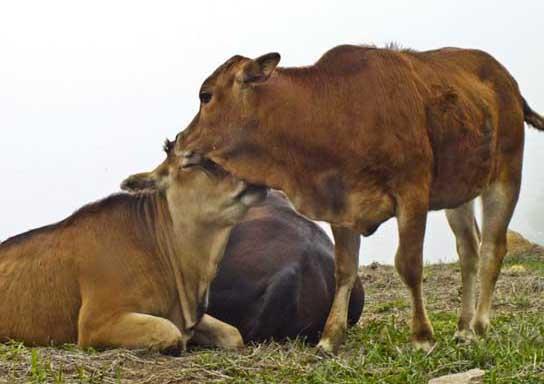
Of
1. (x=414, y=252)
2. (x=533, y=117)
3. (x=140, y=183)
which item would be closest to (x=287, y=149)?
(x=414, y=252)

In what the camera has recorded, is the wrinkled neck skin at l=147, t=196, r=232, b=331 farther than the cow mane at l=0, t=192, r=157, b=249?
No

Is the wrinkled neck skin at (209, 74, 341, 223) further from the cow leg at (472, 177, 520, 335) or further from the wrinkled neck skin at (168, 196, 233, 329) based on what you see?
the cow leg at (472, 177, 520, 335)

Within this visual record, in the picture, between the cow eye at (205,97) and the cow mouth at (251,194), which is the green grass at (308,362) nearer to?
the cow mouth at (251,194)

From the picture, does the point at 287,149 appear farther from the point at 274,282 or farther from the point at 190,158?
the point at 274,282

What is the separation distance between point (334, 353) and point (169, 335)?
127cm

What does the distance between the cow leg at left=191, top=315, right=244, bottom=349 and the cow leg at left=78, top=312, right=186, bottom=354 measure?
483mm

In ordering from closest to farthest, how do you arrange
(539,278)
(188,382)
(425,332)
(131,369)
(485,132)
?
(188,382) < (131,369) < (425,332) < (485,132) < (539,278)

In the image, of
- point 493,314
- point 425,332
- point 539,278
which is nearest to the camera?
point 425,332

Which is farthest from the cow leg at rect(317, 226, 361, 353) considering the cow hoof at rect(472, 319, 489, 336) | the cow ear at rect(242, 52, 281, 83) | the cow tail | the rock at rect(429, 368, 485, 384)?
the cow tail

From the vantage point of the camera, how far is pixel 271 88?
8.23m

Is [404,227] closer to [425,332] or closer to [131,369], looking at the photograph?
[425,332]

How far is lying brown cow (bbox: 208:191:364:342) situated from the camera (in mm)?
9086

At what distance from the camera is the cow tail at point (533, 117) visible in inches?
386

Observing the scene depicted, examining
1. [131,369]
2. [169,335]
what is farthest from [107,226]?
[131,369]
